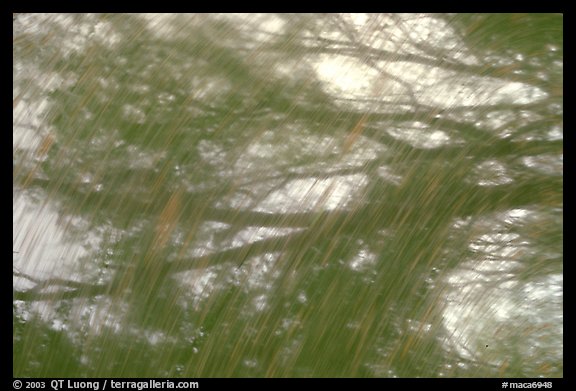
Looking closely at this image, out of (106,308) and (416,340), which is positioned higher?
(416,340)

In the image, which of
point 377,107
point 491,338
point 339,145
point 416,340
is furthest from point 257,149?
point 491,338

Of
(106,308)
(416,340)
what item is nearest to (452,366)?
(416,340)

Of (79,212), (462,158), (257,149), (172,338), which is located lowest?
(172,338)

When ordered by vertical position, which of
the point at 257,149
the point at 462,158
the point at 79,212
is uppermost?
the point at 462,158

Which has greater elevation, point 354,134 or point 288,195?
point 354,134

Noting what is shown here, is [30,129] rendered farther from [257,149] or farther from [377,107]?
[377,107]
